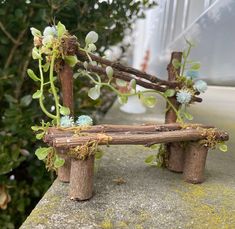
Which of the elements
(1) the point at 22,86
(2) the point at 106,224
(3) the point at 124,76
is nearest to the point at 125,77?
(3) the point at 124,76

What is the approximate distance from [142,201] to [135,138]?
133 millimetres

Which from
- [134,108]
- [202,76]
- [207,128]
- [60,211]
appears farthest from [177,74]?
[134,108]

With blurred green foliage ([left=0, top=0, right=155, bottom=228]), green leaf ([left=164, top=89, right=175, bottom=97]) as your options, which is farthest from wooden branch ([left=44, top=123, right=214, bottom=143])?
blurred green foliage ([left=0, top=0, right=155, bottom=228])

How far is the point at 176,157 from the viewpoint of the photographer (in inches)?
33.9

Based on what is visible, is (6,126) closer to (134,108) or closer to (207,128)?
(207,128)

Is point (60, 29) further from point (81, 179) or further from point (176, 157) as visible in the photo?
point (176, 157)

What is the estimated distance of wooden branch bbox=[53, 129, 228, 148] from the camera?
66 cm

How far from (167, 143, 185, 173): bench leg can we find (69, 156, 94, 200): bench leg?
0.82 ft

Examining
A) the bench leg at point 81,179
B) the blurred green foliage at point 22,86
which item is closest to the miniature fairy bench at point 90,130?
the bench leg at point 81,179

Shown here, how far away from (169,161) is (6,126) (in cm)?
50

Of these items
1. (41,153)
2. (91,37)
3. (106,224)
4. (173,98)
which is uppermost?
(91,37)

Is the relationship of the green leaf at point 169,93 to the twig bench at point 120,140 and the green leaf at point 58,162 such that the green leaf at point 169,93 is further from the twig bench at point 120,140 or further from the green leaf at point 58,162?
the green leaf at point 58,162

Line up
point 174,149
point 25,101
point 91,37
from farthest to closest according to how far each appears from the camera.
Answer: point 25,101 → point 174,149 → point 91,37

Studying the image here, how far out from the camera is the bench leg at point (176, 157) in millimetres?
845
